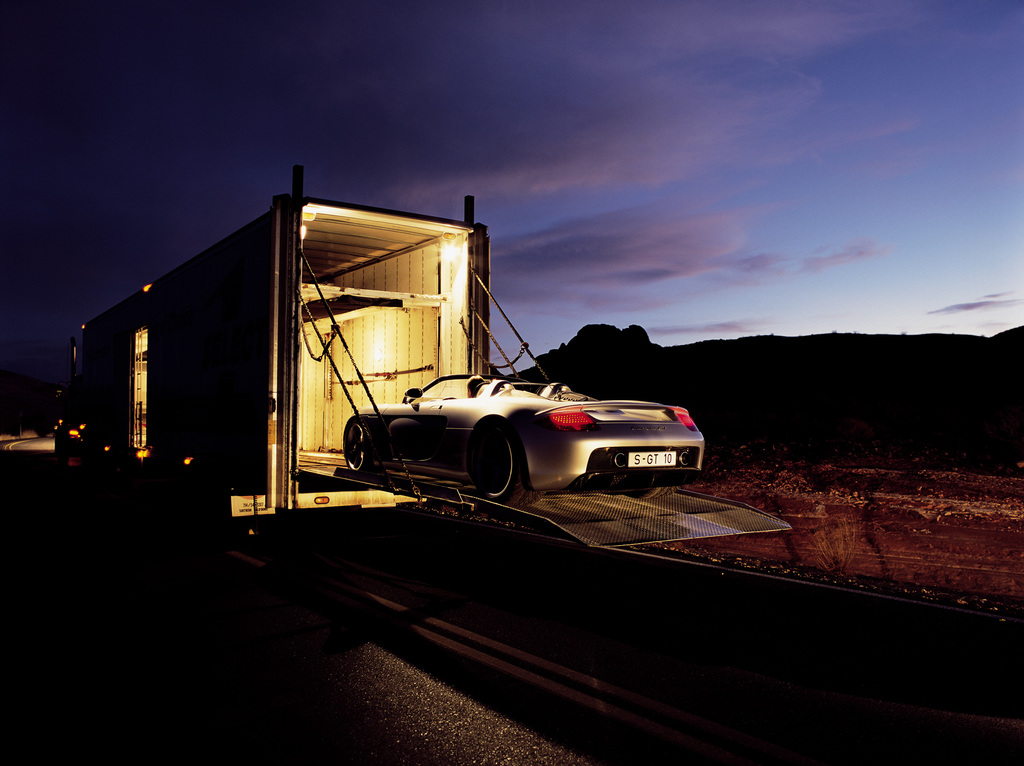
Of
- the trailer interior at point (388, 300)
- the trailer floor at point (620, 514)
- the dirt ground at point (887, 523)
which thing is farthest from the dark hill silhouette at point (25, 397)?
the trailer floor at point (620, 514)

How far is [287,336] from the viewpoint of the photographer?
745cm

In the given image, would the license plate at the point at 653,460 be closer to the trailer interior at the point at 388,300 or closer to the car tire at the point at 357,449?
the trailer interior at the point at 388,300

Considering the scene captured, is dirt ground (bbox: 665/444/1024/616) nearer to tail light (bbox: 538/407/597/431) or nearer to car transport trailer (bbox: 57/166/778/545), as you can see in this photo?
car transport trailer (bbox: 57/166/778/545)

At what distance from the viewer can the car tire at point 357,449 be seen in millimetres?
8117

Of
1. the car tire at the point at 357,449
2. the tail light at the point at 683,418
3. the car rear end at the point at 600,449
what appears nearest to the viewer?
the car rear end at the point at 600,449

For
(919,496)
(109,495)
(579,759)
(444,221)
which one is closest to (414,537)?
(444,221)

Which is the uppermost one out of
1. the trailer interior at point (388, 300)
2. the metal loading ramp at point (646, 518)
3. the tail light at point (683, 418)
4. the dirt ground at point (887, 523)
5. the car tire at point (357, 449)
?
the trailer interior at point (388, 300)

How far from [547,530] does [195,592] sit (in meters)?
3.32

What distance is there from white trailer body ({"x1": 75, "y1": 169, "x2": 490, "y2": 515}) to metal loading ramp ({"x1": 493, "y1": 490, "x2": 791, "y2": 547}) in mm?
2188

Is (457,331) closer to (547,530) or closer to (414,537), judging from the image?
(414,537)

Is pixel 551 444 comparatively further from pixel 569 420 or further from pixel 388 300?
pixel 388 300

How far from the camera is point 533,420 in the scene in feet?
18.7

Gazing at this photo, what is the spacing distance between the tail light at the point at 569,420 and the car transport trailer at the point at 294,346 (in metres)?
0.62

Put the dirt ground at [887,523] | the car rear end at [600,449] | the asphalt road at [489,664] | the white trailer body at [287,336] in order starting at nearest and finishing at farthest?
the asphalt road at [489,664] → the car rear end at [600,449] → the dirt ground at [887,523] → the white trailer body at [287,336]
